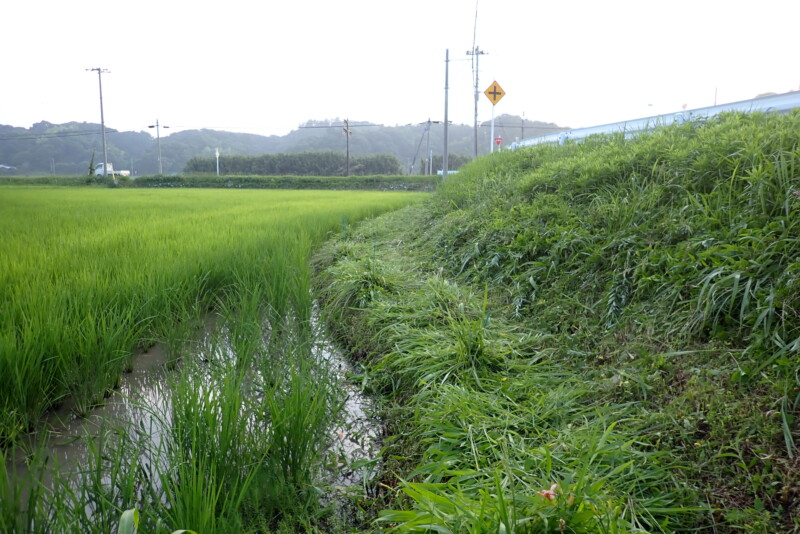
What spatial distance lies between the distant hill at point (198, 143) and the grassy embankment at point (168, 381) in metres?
2.09

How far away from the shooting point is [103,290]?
2611 mm

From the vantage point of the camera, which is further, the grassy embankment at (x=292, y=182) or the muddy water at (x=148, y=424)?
the grassy embankment at (x=292, y=182)

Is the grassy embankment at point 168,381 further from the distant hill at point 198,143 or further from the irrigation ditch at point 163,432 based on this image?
the distant hill at point 198,143

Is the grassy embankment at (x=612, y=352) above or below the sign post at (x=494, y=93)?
below

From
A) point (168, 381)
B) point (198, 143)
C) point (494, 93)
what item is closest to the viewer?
point (168, 381)

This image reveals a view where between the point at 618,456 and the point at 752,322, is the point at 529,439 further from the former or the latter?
the point at 752,322

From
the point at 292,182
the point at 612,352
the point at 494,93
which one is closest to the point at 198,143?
the point at 292,182

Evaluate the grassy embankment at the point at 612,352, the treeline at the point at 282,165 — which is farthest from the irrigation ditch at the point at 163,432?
the treeline at the point at 282,165

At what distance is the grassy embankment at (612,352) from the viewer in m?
1.22

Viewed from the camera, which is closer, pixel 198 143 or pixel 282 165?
pixel 282 165

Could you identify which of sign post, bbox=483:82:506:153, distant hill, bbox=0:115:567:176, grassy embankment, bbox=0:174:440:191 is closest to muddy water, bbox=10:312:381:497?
distant hill, bbox=0:115:567:176

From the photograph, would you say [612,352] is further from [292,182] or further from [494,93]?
[292,182]

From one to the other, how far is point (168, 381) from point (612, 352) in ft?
6.32

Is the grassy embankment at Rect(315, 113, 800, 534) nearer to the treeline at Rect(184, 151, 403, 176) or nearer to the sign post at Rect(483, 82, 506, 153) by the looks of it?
the sign post at Rect(483, 82, 506, 153)
